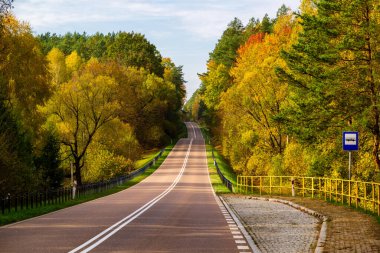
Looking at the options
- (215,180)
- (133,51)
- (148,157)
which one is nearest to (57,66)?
(148,157)

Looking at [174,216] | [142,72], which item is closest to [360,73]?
[174,216]

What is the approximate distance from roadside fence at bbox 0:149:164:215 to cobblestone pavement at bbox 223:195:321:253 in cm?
1003

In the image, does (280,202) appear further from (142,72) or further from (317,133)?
(142,72)

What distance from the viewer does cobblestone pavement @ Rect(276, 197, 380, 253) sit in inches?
480

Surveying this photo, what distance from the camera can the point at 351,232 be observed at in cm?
1512

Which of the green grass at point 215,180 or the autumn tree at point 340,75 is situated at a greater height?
the autumn tree at point 340,75

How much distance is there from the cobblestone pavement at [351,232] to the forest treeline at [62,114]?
20183 mm

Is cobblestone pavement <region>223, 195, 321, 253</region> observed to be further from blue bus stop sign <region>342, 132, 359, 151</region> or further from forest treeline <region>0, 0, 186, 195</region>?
forest treeline <region>0, 0, 186, 195</region>

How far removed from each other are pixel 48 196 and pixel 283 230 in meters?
18.7

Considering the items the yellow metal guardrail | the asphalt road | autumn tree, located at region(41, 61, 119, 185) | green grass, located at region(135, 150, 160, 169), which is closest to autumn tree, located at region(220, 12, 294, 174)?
the yellow metal guardrail

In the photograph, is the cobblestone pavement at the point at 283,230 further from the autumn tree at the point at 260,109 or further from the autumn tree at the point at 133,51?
the autumn tree at the point at 133,51

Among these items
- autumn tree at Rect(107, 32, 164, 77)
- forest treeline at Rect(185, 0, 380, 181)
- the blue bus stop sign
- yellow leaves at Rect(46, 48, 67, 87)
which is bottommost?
the blue bus stop sign

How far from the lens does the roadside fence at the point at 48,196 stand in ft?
84.7

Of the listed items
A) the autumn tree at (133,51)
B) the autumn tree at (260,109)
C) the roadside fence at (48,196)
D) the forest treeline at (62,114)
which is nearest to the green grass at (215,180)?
the autumn tree at (260,109)
